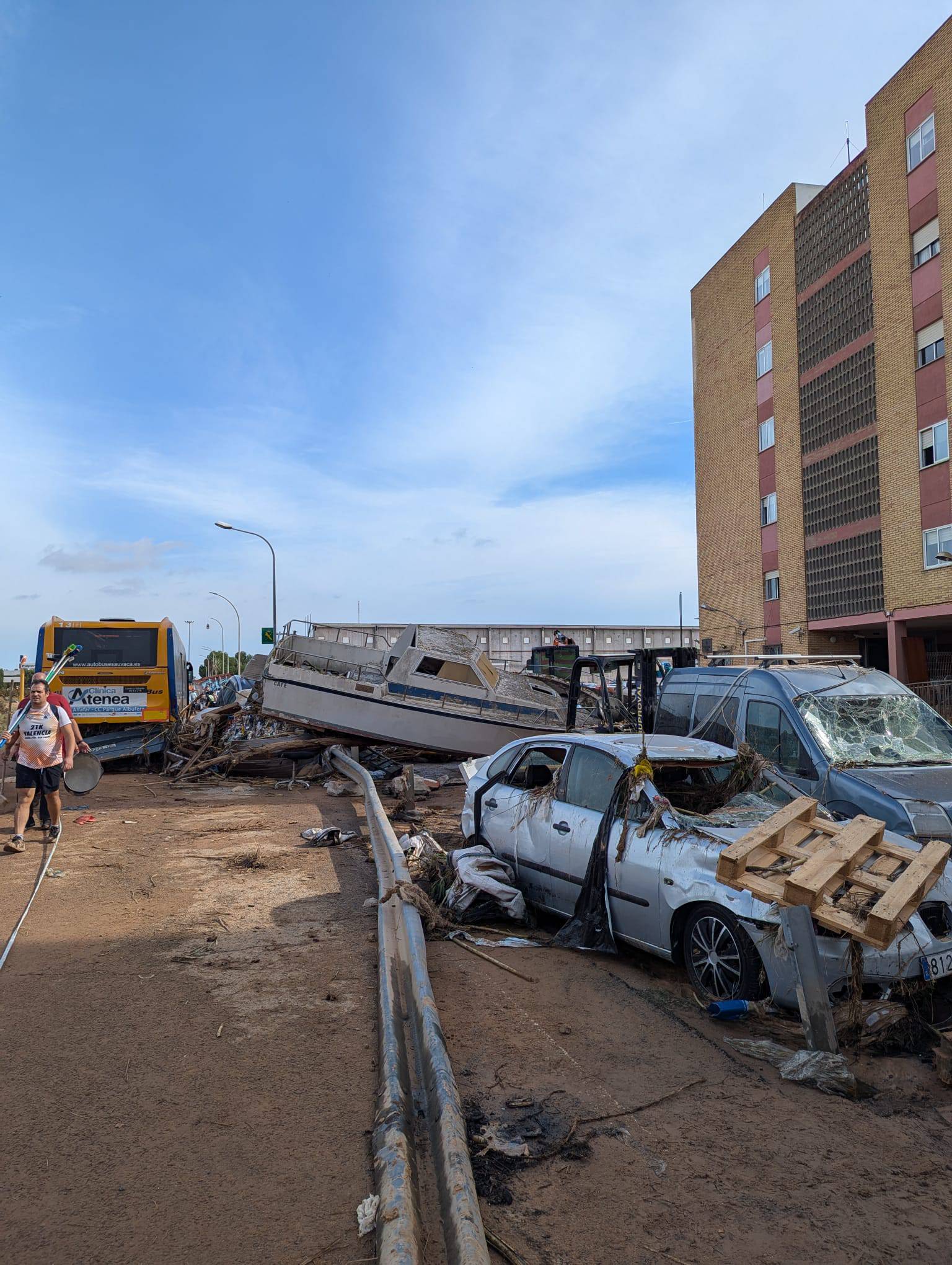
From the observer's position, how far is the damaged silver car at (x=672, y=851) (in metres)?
4.65

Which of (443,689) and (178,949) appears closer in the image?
(178,949)

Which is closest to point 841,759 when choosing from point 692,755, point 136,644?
point 692,755

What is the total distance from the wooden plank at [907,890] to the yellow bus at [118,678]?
14.2 metres

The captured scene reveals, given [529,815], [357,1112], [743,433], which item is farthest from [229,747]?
[743,433]

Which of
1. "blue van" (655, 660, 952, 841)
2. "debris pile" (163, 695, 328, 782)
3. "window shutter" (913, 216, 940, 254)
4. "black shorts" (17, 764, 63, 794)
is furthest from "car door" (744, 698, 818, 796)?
"window shutter" (913, 216, 940, 254)

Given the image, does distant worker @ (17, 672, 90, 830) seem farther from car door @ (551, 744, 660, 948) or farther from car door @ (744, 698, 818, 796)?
car door @ (744, 698, 818, 796)

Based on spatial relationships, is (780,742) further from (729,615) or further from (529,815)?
(729,615)

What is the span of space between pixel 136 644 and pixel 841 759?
1293 cm

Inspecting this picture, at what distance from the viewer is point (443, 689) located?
57.4 feet

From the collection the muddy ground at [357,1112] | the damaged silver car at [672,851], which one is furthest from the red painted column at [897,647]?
the muddy ground at [357,1112]

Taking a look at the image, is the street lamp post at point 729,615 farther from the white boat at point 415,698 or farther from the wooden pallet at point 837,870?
the wooden pallet at point 837,870

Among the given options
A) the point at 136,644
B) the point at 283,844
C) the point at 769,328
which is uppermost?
the point at 769,328

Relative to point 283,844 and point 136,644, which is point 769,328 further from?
point 283,844

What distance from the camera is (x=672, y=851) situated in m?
5.38
